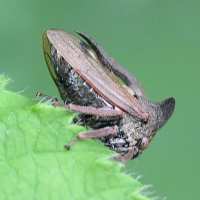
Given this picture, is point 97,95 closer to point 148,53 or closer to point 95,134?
point 95,134

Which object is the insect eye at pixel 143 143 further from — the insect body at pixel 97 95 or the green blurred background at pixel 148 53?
the green blurred background at pixel 148 53

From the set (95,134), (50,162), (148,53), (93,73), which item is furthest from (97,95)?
(148,53)

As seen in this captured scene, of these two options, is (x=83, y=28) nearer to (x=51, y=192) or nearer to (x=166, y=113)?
(x=166, y=113)

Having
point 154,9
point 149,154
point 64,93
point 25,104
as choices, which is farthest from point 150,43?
point 25,104

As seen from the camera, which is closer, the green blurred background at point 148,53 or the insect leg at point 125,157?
the insect leg at point 125,157

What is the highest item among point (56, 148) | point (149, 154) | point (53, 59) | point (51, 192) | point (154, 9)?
point (154, 9)

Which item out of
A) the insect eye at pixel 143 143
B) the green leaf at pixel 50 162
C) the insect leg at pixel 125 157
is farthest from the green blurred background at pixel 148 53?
the green leaf at pixel 50 162
